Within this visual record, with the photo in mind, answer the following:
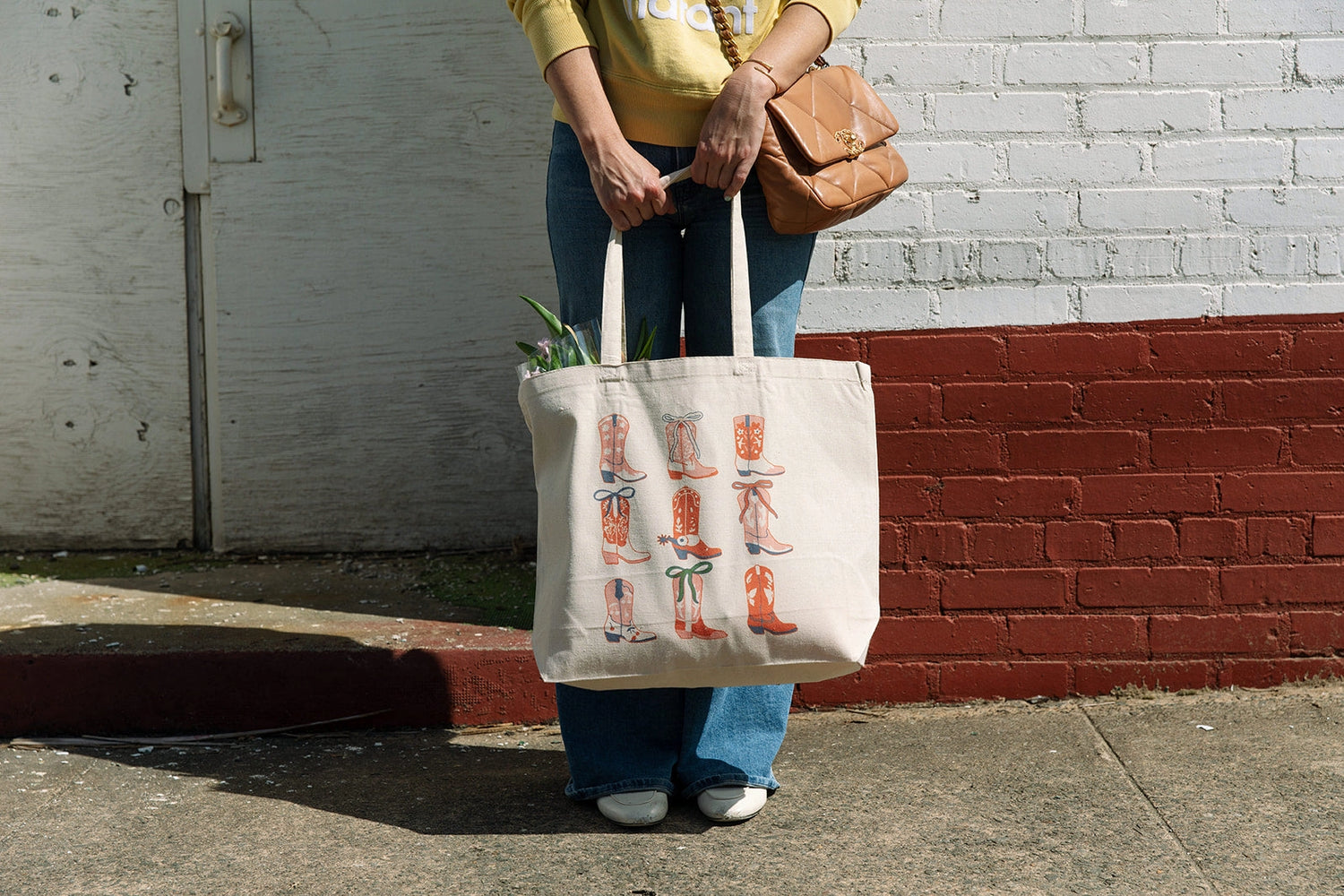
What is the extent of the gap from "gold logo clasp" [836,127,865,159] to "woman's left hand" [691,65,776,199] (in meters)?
0.17

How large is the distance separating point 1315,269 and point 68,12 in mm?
3632

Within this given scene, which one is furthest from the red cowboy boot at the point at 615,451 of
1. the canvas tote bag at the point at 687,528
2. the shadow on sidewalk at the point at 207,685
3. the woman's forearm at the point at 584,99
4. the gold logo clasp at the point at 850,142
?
the shadow on sidewalk at the point at 207,685

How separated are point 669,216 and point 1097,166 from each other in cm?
117

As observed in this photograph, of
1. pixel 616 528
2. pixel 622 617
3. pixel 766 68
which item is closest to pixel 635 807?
pixel 622 617

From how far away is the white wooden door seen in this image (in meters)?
3.65

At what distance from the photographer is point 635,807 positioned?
233 centimetres

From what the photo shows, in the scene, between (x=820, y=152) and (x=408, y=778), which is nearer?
(x=820, y=152)

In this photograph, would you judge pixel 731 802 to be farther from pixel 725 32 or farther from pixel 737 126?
pixel 725 32

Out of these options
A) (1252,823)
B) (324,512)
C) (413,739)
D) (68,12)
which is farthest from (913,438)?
(68,12)

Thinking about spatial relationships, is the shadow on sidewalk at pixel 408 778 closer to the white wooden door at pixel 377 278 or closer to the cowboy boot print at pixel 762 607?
the cowboy boot print at pixel 762 607

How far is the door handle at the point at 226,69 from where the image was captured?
3594mm

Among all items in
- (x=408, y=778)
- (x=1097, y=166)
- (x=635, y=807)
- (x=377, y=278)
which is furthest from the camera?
(x=377, y=278)

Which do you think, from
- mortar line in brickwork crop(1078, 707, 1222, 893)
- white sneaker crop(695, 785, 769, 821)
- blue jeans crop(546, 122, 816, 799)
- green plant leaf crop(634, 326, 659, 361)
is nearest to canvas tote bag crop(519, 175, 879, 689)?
green plant leaf crop(634, 326, 659, 361)

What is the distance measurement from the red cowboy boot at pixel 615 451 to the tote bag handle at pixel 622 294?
105mm
